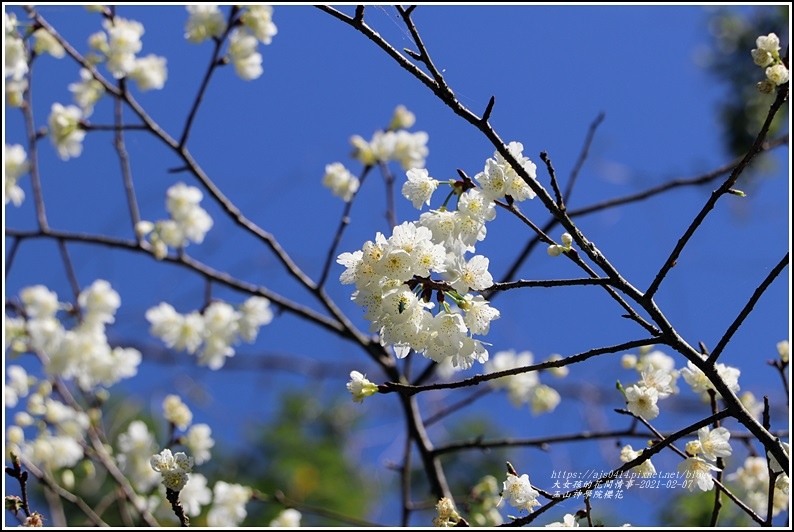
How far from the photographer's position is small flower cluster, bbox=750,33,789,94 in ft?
4.10

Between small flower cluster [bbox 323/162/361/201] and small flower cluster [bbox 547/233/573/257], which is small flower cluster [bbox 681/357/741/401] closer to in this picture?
small flower cluster [bbox 547/233/573/257]

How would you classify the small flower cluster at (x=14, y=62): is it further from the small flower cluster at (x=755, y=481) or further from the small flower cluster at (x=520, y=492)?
the small flower cluster at (x=755, y=481)

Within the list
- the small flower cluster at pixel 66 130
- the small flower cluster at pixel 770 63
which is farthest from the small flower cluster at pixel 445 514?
the small flower cluster at pixel 66 130

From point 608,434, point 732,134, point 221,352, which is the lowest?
point 608,434

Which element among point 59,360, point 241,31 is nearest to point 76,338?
point 59,360

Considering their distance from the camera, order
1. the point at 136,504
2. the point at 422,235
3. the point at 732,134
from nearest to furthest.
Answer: the point at 422,235
the point at 136,504
the point at 732,134

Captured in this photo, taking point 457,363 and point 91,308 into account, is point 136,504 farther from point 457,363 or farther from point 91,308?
point 457,363

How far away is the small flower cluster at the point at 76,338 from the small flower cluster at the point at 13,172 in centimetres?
36

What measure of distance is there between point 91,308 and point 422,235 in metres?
2.02

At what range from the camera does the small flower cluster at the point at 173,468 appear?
1.17 meters

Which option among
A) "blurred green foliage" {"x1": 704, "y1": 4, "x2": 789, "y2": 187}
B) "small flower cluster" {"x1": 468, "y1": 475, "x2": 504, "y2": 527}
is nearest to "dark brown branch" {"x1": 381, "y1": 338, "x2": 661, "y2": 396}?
"small flower cluster" {"x1": 468, "y1": 475, "x2": 504, "y2": 527}

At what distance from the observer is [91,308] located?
A: 2736 mm

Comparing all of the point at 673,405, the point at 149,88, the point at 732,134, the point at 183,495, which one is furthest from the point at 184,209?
the point at 732,134

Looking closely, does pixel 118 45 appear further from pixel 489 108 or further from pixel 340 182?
pixel 489 108
